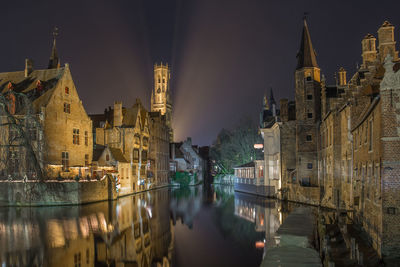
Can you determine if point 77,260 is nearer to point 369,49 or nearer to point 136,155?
point 369,49

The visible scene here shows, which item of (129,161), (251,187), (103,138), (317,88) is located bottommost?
(251,187)

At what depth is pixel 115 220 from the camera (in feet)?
93.9

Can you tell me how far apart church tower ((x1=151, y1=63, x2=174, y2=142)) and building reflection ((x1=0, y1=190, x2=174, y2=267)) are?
13549 cm

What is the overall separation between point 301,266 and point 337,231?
12550 millimetres

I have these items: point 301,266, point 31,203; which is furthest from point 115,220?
point 301,266

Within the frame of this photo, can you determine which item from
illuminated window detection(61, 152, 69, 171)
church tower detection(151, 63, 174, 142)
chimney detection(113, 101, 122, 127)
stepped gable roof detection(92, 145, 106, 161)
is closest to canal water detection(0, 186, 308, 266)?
illuminated window detection(61, 152, 69, 171)

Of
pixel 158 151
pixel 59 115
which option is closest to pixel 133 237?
pixel 59 115

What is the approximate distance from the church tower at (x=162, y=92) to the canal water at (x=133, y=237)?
438 feet

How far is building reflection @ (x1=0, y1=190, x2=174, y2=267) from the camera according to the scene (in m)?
16.9

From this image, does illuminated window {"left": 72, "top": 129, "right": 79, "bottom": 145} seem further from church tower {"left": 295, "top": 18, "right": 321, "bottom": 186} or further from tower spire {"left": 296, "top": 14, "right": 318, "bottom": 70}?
tower spire {"left": 296, "top": 14, "right": 318, "bottom": 70}

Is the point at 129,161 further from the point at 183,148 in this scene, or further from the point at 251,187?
the point at 183,148

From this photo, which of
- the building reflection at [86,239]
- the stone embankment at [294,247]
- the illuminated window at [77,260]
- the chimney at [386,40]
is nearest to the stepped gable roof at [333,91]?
the chimney at [386,40]

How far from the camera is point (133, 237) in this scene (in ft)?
72.8

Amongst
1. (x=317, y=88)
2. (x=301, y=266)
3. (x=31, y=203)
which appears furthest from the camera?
(x=317, y=88)
